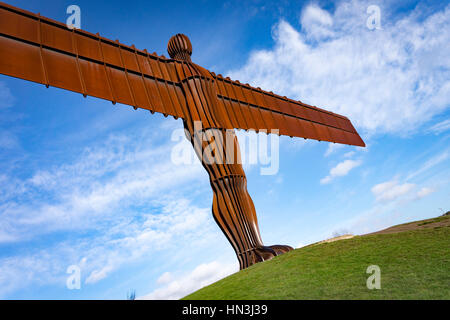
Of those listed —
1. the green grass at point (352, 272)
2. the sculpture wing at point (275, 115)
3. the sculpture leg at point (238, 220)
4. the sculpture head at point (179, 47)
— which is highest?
the sculpture head at point (179, 47)

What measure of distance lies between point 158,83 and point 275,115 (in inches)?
180

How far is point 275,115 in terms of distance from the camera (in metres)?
12.2

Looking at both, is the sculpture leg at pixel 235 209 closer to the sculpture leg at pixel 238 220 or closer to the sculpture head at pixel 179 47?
the sculpture leg at pixel 238 220

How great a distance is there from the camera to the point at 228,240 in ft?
29.1

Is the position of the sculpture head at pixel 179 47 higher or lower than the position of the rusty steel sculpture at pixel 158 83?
higher

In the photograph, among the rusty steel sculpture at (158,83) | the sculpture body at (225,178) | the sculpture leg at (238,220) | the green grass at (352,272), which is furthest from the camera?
the sculpture body at (225,178)

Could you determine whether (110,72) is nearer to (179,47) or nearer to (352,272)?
(179,47)

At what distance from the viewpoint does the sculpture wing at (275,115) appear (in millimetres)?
11031

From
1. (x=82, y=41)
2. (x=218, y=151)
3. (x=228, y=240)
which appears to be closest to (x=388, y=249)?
(x=228, y=240)

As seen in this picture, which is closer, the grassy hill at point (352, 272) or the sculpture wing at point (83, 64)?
the grassy hill at point (352, 272)

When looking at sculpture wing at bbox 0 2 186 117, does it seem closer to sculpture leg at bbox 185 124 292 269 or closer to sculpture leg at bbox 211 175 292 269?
sculpture leg at bbox 185 124 292 269

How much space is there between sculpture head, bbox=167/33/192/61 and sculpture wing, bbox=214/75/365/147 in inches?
50.1

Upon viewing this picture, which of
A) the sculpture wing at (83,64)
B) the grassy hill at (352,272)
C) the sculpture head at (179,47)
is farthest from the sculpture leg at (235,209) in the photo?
the sculpture head at (179,47)
